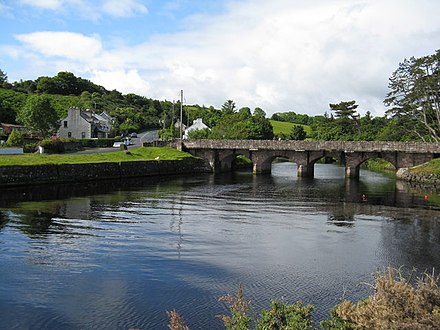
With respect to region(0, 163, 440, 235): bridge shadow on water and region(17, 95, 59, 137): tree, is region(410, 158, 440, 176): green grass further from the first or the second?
region(17, 95, 59, 137): tree

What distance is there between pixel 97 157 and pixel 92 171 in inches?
275

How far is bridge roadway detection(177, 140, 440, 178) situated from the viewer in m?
65.8

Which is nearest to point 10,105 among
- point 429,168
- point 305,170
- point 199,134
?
point 199,134

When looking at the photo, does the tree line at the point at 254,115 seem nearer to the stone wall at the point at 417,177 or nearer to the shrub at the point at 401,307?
the stone wall at the point at 417,177

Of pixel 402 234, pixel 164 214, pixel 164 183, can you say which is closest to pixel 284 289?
pixel 402 234

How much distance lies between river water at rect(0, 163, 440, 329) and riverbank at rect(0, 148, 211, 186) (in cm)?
491

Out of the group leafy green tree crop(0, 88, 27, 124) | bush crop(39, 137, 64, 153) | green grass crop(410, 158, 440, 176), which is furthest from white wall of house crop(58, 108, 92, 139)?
green grass crop(410, 158, 440, 176)

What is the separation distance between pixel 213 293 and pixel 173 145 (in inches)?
2483

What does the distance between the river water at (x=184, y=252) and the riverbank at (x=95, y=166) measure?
4.91 m

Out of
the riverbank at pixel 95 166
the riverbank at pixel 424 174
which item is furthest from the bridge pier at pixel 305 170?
the riverbank at pixel 95 166

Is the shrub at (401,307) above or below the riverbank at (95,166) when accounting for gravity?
below

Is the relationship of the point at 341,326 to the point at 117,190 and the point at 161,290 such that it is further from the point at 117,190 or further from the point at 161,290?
the point at 117,190

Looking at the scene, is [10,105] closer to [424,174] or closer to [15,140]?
[15,140]

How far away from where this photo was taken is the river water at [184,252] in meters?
15.7
